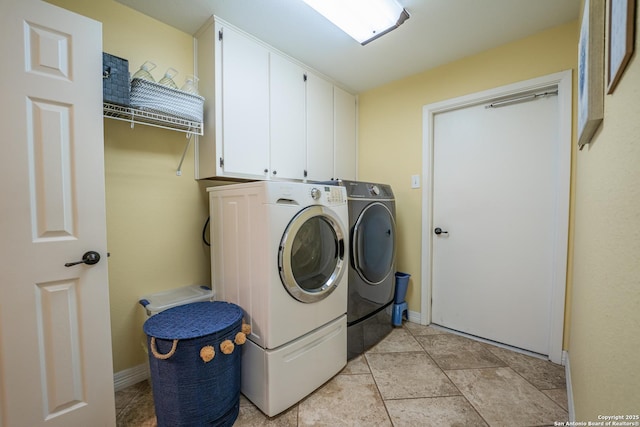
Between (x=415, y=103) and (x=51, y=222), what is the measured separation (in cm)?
261

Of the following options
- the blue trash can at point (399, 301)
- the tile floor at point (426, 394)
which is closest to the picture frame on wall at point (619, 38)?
the tile floor at point (426, 394)

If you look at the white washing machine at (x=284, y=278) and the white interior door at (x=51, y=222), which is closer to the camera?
the white interior door at (x=51, y=222)

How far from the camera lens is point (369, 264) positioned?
193 cm

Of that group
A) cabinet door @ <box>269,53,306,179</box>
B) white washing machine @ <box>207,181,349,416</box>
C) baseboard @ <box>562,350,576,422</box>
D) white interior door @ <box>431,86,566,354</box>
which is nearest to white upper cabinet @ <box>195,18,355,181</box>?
cabinet door @ <box>269,53,306,179</box>

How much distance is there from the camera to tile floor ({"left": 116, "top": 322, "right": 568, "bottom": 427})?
1303 mm

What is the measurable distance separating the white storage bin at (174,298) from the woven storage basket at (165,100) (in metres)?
1.10

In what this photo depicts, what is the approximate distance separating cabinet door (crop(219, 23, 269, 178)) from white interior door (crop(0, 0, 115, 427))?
0.66 metres

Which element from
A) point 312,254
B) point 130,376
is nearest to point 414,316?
point 312,254

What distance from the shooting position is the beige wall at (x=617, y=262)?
49 cm

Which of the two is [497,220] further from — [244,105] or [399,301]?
[244,105]

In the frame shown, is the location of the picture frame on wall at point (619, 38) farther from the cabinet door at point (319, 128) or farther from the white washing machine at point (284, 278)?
the cabinet door at point (319, 128)

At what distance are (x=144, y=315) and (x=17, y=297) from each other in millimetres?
684

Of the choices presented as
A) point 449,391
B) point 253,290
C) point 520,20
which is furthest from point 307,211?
point 520,20

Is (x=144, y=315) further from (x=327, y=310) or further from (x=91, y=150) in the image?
(x=327, y=310)
